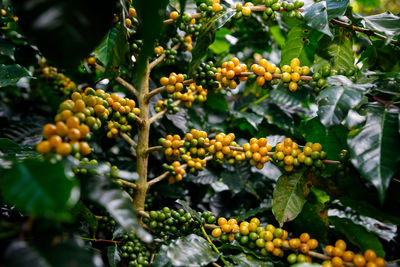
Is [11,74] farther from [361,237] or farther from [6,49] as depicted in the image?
[361,237]

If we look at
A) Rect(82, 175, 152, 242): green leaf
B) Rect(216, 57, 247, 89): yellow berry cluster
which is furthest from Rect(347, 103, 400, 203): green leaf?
Rect(82, 175, 152, 242): green leaf

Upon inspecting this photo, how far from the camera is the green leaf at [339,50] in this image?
1.08m

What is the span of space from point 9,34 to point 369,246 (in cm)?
188

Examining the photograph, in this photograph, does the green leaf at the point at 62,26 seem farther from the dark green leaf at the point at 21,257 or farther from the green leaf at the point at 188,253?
the green leaf at the point at 188,253

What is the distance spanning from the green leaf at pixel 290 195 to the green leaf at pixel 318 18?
46cm

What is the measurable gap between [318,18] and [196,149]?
585 millimetres

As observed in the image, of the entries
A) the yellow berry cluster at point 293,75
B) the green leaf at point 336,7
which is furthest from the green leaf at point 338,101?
the green leaf at point 336,7

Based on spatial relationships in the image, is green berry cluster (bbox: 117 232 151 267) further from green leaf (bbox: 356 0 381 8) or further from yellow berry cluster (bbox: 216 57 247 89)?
green leaf (bbox: 356 0 381 8)

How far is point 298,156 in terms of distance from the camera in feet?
2.97

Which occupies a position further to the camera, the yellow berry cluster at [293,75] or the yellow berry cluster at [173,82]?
the yellow berry cluster at [173,82]

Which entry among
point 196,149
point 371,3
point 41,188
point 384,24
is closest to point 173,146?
point 196,149

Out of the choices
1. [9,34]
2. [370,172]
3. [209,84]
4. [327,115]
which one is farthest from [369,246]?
[9,34]

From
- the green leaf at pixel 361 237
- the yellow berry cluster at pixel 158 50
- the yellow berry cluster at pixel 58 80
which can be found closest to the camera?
the green leaf at pixel 361 237

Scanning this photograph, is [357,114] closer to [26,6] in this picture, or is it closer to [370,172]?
[370,172]
